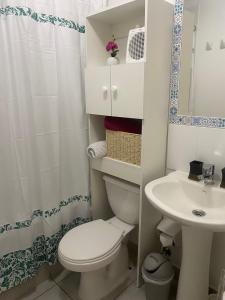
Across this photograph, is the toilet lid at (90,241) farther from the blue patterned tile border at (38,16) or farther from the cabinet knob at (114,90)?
the blue patterned tile border at (38,16)

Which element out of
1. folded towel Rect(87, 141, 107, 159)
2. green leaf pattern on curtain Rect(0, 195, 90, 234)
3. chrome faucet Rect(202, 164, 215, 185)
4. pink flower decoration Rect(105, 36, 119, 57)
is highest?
pink flower decoration Rect(105, 36, 119, 57)

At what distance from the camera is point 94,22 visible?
5.28ft

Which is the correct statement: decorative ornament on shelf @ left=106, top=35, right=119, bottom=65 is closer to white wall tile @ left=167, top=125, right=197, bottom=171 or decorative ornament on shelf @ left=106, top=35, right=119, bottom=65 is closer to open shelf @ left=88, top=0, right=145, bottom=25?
open shelf @ left=88, top=0, right=145, bottom=25

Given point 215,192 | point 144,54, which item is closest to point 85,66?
point 144,54

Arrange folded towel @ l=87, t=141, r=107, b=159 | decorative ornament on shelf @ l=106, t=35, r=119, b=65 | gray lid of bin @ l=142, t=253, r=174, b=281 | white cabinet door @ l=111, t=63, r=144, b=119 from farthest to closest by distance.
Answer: folded towel @ l=87, t=141, r=107, b=159 → decorative ornament on shelf @ l=106, t=35, r=119, b=65 → gray lid of bin @ l=142, t=253, r=174, b=281 → white cabinet door @ l=111, t=63, r=144, b=119

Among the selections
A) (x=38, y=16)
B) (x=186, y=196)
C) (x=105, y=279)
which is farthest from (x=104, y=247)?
(x=38, y=16)

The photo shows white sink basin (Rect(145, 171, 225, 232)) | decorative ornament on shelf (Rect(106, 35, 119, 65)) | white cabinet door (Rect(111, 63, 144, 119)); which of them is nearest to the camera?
white sink basin (Rect(145, 171, 225, 232))

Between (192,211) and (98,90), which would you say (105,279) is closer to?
(192,211)

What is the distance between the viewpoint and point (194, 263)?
1.28 m

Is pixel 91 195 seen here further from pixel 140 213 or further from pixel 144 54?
pixel 144 54

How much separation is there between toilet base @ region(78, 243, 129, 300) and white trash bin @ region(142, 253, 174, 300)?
0.29 metres

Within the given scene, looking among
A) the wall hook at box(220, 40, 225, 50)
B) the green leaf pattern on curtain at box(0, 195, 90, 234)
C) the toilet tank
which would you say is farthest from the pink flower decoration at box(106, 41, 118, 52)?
the green leaf pattern on curtain at box(0, 195, 90, 234)

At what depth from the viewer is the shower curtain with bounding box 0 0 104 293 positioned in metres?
1.33

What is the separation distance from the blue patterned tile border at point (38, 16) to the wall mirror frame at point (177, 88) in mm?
637
